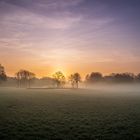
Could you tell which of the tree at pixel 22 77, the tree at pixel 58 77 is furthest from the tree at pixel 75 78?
the tree at pixel 22 77

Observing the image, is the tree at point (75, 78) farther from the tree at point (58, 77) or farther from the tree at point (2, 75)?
the tree at point (2, 75)

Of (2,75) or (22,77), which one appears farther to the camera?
(22,77)

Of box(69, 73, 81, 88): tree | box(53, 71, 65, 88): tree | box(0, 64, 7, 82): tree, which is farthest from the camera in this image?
box(69, 73, 81, 88): tree

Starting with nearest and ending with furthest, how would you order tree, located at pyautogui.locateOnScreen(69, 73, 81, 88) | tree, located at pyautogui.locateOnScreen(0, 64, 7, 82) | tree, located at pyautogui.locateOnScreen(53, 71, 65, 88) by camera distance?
1. tree, located at pyautogui.locateOnScreen(0, 64, 7, 82)
2. tree, located at pyautogui.locateOnScreen(53, 71, 65, 88)
3. tree, located at pyautogui.locateOnScreen(69, 73, 81, 88)

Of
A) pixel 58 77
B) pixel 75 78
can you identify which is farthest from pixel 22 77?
pixel 75 78

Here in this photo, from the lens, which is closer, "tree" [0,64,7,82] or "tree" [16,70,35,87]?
"tree" [0,64,7,82]

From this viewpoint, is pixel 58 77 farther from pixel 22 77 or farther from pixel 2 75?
pixel 2 75

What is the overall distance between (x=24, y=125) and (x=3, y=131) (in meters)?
2.56

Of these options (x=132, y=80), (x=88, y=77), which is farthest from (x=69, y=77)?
(x=132, y=80)

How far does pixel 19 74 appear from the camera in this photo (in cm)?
14588

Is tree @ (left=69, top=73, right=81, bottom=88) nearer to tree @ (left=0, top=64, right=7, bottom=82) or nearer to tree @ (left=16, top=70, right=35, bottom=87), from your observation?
tree @ (left=16, top=70, right=35, bottom=87)

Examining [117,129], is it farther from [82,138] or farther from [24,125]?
[24,125]

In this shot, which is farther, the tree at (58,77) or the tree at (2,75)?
the tree at (58,77)

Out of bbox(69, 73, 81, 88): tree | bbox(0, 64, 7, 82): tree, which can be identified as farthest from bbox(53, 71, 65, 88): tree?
bbox(0, 64, 7, 82): tree
